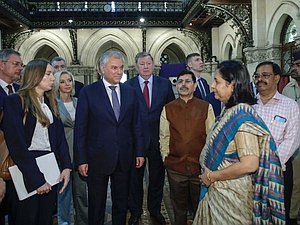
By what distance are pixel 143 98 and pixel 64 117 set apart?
837mm

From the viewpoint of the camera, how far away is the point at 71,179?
370 centimetres

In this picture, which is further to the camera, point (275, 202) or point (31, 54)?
point (31, 54)

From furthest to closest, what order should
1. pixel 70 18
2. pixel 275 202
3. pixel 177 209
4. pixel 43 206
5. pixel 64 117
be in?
pixel 70 18 < pixel 64 117 < pixel 177 209 < pixel 43 206 < pixel 275 202

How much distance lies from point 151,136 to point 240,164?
1.94 metres

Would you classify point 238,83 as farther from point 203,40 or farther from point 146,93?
point 203,40

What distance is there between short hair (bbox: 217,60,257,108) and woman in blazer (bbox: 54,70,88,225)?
198 centimetres

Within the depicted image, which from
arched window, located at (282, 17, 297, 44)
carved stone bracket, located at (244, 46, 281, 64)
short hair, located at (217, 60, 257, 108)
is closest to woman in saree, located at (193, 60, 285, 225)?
short hair, located at (217, 60, 257, 108)

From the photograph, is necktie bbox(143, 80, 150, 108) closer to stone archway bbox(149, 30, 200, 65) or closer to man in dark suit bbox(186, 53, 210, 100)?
man in dark suit bbox(186, 53, 210, 100)

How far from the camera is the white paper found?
7.75ft

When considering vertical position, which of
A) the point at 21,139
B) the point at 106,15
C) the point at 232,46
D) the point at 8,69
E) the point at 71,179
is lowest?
the point at 71,179

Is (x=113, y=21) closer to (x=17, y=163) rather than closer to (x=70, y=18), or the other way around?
(x=70, y=18)

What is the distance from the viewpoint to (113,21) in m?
13.2

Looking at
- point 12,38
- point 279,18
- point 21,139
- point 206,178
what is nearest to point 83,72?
point 12,38

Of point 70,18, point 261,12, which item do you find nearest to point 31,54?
point 70,18
